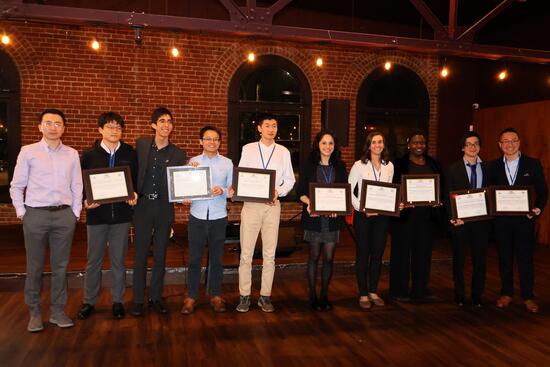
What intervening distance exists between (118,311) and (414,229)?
2.69 m

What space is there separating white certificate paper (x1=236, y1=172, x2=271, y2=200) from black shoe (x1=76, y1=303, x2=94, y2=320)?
157 centimetres

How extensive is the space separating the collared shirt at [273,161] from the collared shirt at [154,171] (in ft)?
2.17

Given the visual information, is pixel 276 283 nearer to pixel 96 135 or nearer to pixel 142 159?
pixel 142 159

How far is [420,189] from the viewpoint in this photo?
381cm

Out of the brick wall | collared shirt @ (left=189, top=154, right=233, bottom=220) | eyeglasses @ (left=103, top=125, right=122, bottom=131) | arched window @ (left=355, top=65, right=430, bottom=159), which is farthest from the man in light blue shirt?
arched window @ (left=355, top=65, right=430, bottom=159)

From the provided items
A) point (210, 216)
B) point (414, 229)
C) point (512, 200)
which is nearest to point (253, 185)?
point (210, 216)

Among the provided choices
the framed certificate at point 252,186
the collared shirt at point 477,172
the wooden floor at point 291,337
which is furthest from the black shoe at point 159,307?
the collared shirt at point 477,172

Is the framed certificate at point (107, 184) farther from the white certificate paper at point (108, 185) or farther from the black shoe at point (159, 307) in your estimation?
the black shoe at point (159, 307)

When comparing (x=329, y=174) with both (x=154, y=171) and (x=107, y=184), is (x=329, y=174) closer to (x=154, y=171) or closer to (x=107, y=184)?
(x=154, y=171)

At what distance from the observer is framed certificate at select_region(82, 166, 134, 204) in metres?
3.34

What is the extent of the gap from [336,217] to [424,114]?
17.2 ft

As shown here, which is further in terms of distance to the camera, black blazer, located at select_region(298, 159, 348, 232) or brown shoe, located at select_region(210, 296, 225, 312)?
brown shoe, located at select_region(210, 296, 225, 312)

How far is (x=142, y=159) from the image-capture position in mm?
3574

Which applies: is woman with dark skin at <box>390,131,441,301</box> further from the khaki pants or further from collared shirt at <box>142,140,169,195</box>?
collared shirt at <box>142,140,169,195</box>
